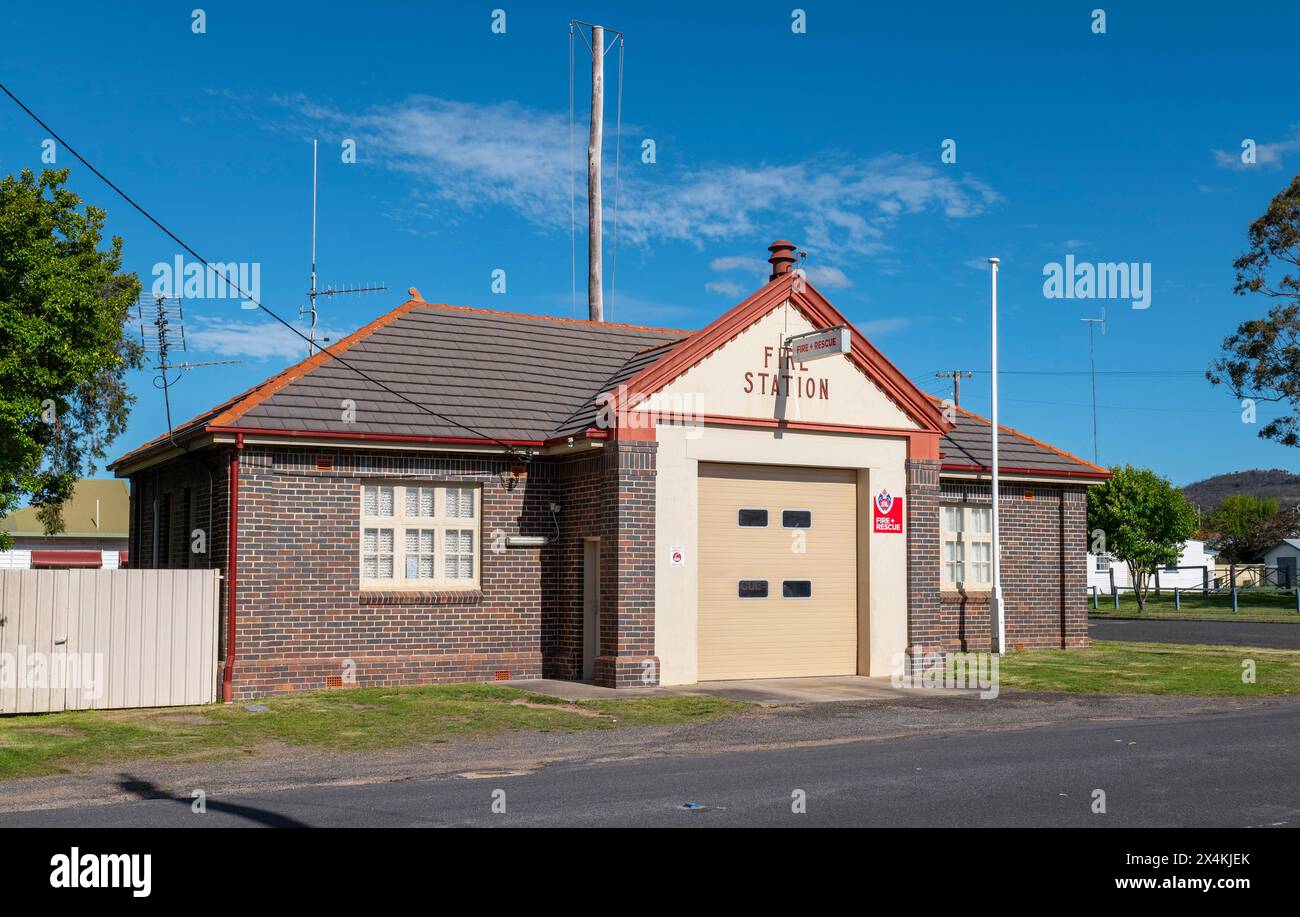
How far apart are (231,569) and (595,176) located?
15.5 metres

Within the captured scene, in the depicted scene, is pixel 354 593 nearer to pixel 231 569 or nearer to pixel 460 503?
pixel 231 569

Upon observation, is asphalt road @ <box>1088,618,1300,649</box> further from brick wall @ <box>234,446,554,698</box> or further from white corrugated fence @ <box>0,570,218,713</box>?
white corrugated fence @ <box>0,570,218,713</box>

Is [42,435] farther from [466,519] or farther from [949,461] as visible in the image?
[949,461]

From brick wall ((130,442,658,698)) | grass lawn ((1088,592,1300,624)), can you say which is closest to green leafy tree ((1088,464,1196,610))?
grass lawn ((1088,592,1300,624))

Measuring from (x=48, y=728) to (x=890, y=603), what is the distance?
1212 centimetres

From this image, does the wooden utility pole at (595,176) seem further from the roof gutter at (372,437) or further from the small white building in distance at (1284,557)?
the small white building in distance at (1284,557)

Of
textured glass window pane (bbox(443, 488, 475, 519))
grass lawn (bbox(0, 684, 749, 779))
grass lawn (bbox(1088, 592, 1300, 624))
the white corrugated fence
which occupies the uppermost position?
textured glass window pane (bbox(443, 488, 475, 519))

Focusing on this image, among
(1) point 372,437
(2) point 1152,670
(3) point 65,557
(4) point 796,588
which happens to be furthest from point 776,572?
(3) point 65,557

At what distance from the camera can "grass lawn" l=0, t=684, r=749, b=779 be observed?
1218 cm

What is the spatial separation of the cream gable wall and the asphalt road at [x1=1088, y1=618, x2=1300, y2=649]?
13.5 m

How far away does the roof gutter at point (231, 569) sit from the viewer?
16.1m

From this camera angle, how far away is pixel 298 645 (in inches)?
659

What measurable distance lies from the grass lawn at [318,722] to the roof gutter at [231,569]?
59 cm

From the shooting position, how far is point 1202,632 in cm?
3241
